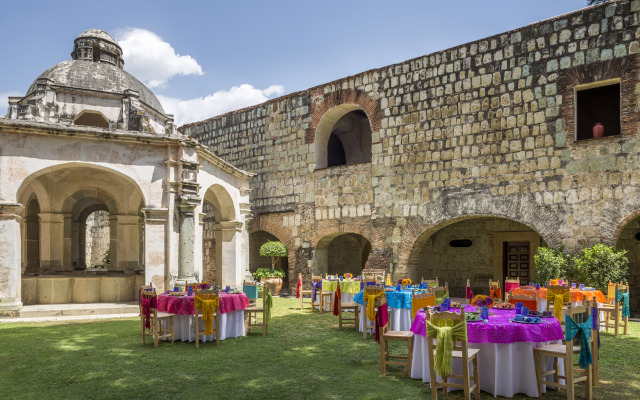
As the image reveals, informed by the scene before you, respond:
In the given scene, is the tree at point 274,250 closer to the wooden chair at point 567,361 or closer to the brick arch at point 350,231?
the brick arch at point 350,231

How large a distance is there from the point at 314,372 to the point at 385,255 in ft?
29.0

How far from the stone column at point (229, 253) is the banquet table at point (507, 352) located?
10416 mm

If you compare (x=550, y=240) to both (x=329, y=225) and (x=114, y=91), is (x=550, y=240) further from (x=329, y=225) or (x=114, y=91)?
(x=114, y=91)

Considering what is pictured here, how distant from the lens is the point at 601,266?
10906 mm

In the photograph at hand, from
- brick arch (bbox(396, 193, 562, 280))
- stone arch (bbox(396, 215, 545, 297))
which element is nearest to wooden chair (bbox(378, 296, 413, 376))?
brick arch (bbox(396, 193, 562, 280))

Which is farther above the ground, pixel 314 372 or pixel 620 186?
pixel 620 186

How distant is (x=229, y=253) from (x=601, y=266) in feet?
31.5

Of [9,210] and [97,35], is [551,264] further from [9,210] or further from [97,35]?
[97,35]

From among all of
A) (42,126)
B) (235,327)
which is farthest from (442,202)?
(42,126)

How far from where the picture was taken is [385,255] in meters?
14.7

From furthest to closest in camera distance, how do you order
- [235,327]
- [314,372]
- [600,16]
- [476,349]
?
1. [600,16]
2. [235,327]
3. [314,372]
4. [476,349]

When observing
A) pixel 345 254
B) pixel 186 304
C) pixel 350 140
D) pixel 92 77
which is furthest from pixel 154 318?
pixel 350 140

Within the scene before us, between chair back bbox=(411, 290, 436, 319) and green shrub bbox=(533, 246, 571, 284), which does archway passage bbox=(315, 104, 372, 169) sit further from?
chair back bbox=(411, 290, 436, 319)

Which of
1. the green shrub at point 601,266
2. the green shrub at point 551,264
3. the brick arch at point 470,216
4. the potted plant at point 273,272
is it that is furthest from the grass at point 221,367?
the potted plant at point 273,272
